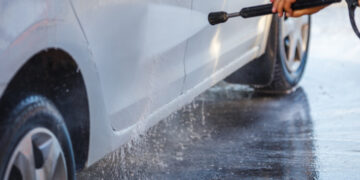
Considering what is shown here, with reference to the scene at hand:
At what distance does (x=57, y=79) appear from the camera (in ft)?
7.54

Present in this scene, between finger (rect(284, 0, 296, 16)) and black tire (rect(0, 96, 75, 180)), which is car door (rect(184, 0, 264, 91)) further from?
black tire (rect(0, 96, 75, 180))

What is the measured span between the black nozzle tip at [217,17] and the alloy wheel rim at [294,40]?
74.0 inches

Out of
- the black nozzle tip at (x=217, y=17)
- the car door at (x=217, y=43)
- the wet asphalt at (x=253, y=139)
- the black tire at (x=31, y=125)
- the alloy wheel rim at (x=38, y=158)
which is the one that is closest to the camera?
the black tire at (x=31, y=125)

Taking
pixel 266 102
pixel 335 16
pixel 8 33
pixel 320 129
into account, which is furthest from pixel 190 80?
pixel 335 16

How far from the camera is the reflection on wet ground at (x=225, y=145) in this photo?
351 centimetres

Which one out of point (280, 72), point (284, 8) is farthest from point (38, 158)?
point (280, 72)

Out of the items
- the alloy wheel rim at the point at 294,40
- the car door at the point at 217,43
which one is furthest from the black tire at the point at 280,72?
the car door at the point at 217,43

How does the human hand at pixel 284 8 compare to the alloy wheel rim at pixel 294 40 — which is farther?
the alloy wheel rim at pixel 294 40

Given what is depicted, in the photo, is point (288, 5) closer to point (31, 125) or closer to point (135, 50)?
point (135, 50)

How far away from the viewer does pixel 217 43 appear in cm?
374

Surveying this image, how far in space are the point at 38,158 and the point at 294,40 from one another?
372cm

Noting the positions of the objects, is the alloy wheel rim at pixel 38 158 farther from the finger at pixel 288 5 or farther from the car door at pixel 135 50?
the finger at pixel 288 5

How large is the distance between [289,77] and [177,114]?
106cm

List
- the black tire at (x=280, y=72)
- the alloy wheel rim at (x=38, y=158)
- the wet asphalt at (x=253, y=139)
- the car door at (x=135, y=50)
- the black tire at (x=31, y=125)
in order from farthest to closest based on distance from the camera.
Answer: the black tire at (x=280, y=72) → the wet asphalt at (x=253, y=139) → the car door at (x=135, y=50) → the alloy wheel rim at (x=38, y=158) → the black tire at (x=31, y=125)
